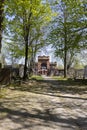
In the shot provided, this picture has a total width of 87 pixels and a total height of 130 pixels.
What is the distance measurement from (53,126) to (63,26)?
1898 centimetres

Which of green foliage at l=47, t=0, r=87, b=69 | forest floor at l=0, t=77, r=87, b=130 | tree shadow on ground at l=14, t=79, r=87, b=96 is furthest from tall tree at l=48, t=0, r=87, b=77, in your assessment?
forest floor at l=0, t=77, r=87, b=130

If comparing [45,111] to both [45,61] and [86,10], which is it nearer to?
[86,10]

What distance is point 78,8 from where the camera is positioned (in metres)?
25.5

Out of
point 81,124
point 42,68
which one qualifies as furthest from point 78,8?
point 42,68

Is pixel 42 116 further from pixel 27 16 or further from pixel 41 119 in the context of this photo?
pixel 27 16

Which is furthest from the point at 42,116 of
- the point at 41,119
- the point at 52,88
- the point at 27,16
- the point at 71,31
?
the point at 27,16

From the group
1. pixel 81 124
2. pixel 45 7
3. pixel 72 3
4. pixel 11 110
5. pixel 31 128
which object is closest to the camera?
pixel 31 128

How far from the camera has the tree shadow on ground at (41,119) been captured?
8.82 m

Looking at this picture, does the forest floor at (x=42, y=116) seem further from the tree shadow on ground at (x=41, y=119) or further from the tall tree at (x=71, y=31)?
the tall tree at (x=71, y=31)

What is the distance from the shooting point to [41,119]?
962 cm

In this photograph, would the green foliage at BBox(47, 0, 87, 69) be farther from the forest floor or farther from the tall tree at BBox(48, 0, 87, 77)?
the forest floor

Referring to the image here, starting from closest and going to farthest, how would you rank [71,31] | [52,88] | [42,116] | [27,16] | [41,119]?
[41,119] < [42,116] < [52,88] < [71,31] < [27,16]

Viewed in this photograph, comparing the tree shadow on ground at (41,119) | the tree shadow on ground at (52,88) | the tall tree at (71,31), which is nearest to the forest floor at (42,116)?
the tree shadow on ground at (41,119)

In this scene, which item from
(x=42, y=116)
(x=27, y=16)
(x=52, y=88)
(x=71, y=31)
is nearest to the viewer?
(x=42, y=116)
